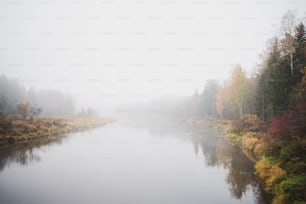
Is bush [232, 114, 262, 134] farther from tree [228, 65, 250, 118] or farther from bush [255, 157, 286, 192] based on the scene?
bush [255, 157, 286, 192]

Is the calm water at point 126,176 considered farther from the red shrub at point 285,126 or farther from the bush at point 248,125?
the bush at point 248,125

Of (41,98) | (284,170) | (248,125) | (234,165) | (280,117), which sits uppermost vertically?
(41,98)

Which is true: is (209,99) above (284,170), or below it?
above

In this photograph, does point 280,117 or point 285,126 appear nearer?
point 285,126

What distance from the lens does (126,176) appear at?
19.0 meters

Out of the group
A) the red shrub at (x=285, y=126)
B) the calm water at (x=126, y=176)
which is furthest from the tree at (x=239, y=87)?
the red shrub at (x=285, y=126)

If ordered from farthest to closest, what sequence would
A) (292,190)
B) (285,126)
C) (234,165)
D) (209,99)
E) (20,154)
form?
(209,99) → (20,154) → (234,165) → (285,126) → (292,190)

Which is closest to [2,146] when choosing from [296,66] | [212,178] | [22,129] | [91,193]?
[22,129]

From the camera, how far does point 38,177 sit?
59.5 ft

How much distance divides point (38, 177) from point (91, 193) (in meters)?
5.98

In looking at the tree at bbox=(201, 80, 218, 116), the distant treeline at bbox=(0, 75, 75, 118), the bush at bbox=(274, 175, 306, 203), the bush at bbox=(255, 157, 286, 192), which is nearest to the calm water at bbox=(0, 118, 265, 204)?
the bush at bbox=(255, 157, 286, 192)

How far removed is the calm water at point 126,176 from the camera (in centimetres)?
1409

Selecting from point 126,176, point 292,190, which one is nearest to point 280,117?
point 292,190

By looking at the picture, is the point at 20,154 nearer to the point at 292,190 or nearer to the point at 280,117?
the point at 292,190
